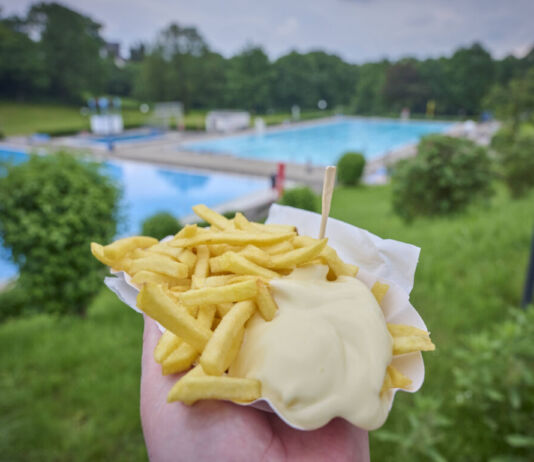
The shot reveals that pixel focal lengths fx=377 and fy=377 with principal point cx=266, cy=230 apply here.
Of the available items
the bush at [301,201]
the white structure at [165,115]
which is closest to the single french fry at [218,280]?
the bush at [301,201]

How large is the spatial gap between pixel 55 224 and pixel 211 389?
4.93 meters

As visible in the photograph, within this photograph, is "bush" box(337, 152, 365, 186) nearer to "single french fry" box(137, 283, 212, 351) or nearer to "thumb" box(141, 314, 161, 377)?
"thumb" box(141, 314, 161, 377)

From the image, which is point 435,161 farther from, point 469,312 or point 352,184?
point 352,184

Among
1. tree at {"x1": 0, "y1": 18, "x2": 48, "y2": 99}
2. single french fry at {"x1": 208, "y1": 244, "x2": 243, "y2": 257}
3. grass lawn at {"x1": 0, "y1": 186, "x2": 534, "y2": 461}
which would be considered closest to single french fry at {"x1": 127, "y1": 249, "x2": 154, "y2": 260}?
single french fry at {"x1": 208, "y1": 244, "x2": 243, "y2": 257}

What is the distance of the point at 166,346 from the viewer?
1.01m

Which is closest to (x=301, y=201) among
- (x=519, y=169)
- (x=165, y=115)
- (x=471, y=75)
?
(x=519, y=169)

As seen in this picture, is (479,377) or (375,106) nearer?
(479,377)

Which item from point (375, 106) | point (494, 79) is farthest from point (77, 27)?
point (494, 79)

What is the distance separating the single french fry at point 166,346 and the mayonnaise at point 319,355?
0.58 feet

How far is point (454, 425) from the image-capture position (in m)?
2.93

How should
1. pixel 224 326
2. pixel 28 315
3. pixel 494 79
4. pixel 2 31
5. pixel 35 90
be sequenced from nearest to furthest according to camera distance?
pixel 224 326 → pixel 28 315 → pixel 2 31 → pixel 35 90 → pixel 494 79

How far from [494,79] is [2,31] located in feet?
182

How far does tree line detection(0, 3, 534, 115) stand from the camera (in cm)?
4303

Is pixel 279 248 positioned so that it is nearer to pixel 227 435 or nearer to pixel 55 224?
pixel 227 435
